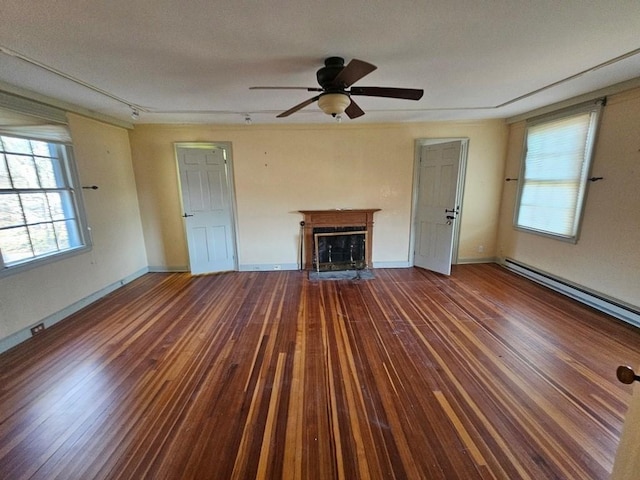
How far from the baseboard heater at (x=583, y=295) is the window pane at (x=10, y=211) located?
20.6 ft

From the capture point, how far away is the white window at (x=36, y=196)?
249cm

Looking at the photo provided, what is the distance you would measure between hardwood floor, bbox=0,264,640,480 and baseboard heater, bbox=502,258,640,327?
0.45 ft

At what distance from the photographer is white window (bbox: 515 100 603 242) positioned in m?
3.10

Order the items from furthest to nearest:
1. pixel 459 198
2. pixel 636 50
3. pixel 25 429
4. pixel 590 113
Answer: pixel 459 198 → pixel 590 113 → pixel 636 50 → pixel 25 429

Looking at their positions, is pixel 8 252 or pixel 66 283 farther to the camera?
pixel 66 283

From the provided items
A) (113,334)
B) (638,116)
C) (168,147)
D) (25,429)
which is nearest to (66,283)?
(113,334)

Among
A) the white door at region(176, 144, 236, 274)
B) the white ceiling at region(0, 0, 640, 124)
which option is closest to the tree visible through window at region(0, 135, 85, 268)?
the white ceiling at region(0, 0, 640, 124)

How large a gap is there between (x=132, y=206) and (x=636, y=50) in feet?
19.6

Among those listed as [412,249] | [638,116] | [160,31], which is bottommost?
[412,249]

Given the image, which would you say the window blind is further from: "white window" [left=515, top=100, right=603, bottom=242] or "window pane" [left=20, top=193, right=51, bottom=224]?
"window pane" [left=20, top=193, right=51, bottom=224]

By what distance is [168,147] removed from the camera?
4160 millimetres

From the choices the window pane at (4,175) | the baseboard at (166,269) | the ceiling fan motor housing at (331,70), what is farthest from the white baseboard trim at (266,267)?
the ceiling fan motor housing at (331,70)

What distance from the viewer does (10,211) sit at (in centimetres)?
253

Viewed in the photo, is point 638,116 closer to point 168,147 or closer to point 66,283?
point 168,147
